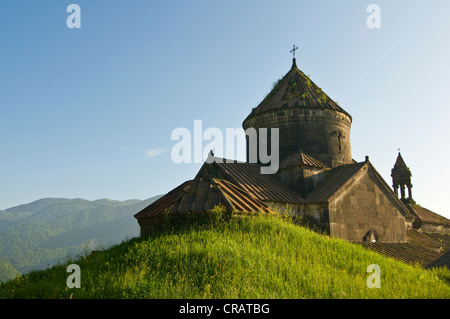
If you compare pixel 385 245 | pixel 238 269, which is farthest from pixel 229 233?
pixel 385 245

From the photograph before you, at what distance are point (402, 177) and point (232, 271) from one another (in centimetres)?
2298

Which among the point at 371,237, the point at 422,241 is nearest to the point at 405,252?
the point at 371,237

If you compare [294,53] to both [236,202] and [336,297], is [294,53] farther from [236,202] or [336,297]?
[336,297]

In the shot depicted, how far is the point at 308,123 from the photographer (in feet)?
49.1

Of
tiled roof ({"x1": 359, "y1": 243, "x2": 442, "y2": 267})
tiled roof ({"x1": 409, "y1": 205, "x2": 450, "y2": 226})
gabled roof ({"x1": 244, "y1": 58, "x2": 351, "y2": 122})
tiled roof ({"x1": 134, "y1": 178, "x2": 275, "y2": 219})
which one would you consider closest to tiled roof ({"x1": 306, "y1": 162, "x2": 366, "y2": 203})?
tiled roof ({"x1": 359, "y1": 243, "x2": 442, "y2": 267})

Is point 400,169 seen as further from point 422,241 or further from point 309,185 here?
point 309,185

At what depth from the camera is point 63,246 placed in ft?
520

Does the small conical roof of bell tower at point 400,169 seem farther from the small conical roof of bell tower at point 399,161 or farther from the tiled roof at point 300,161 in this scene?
the tiled roof at point 300,161

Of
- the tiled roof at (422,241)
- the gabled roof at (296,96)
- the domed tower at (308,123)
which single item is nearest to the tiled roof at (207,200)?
the domed tower at (308,123)

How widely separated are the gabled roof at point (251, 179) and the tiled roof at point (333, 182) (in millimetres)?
587

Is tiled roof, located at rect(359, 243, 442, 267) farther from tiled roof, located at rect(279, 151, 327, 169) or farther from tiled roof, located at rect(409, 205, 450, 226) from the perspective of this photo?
tiled roof, located at rect(409, 205, 450, 226)

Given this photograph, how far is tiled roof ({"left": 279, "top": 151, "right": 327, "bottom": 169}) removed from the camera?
1380 cm
